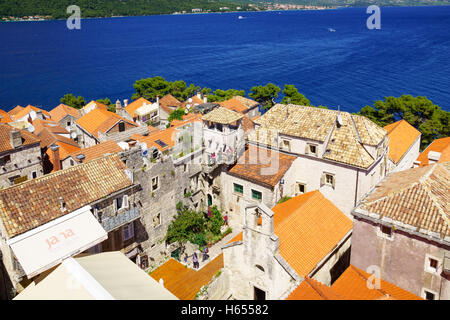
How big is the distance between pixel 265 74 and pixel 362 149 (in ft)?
344

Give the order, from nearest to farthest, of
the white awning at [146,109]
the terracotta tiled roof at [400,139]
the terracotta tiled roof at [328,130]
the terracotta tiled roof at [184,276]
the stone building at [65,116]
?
the terracotta tiled roof at [184,276], the terracotta tiled roof at [328,130], the terracotta tiled roof at [400,139], the stone building at [65,116], the white awning at [146,109]

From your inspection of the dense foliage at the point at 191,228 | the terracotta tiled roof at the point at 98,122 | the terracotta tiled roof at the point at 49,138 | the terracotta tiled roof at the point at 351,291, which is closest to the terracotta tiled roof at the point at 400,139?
the dense foliage at the point at 191,228

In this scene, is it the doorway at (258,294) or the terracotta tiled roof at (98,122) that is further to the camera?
the terracotta tiled roof at (98,122)

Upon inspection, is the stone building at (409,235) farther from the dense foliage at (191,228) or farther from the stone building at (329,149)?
the dense foliage at (191,228)

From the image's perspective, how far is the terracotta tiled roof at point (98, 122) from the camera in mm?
47781

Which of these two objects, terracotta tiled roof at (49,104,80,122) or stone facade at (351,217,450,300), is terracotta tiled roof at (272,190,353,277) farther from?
terracotta tiled roof at (49,104,80,122)

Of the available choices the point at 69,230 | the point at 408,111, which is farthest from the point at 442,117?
the point at 69,230

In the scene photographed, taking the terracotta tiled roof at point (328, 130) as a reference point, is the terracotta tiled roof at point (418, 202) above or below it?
below

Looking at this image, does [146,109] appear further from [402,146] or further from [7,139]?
[402,146]

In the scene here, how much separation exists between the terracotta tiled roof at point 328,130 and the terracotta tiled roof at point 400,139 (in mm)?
6853

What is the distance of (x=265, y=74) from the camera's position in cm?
13362

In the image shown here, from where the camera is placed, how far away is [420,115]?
186ft

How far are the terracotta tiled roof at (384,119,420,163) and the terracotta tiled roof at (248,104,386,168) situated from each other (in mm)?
6853

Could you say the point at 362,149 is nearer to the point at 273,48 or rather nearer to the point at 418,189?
the point at 418,189
